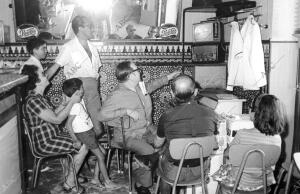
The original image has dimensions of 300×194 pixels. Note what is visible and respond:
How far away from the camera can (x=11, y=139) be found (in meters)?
2.79

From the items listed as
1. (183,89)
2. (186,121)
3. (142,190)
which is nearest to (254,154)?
(186,121)

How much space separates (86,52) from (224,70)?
179cm

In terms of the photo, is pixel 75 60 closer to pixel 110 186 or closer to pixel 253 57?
pixel 110 186

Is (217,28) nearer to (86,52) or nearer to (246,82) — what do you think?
(246,82)

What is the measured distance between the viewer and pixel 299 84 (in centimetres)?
398

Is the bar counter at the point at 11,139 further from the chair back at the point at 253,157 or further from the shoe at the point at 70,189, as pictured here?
the chair back at the point at 253,157

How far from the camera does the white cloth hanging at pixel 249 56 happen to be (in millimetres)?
4082

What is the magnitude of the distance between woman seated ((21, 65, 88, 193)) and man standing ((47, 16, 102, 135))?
0.82 metres

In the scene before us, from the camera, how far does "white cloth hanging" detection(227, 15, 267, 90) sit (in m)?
4.08

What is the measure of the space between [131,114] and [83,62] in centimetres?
144

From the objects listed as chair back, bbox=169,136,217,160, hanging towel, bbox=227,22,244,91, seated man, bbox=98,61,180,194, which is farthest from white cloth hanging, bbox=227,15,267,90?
chair back, bbox=169,136,217,160

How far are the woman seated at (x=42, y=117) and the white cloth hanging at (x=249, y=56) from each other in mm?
1806

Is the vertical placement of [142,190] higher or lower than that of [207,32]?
lower

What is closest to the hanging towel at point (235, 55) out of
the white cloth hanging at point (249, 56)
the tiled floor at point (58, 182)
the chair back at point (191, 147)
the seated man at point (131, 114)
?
the white cloth hanging at point (249, 56)
